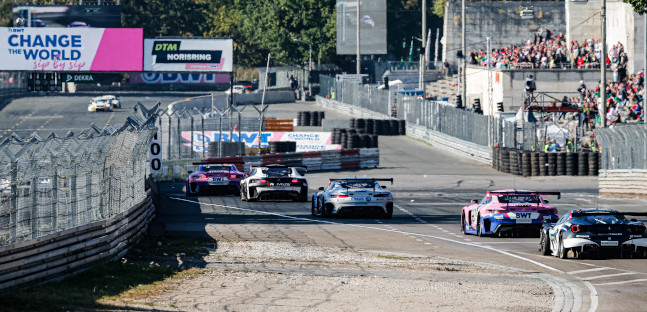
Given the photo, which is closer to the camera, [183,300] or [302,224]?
[183,300]

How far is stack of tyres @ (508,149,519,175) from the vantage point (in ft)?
153

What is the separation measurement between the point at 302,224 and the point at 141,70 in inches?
1847

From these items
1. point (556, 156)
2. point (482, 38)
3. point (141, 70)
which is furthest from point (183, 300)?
point (482, 38)

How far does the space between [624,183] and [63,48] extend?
42848 mm

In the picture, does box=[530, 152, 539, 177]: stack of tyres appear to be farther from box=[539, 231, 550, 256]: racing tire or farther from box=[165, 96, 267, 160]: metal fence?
→ box=[539, 231, 550, 256]: racing tire

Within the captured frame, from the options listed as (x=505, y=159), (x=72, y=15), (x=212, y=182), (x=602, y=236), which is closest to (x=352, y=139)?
(x=505, y=159)

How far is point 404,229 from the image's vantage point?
999 inches

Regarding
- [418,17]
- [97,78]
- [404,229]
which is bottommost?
[404,229]

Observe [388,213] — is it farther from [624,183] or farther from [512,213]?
[624,183]

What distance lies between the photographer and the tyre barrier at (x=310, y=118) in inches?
3036

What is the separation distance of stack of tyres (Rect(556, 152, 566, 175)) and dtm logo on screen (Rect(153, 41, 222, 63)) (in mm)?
32026

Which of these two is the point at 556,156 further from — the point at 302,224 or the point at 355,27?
the point at 355,27

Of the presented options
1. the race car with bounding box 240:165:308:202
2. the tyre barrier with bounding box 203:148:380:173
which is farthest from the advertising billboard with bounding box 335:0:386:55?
the race car with bounding box 240:165:308:202

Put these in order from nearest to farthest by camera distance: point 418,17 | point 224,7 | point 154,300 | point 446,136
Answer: point 154,300, point 446,136, point 418,17, point 224,7
